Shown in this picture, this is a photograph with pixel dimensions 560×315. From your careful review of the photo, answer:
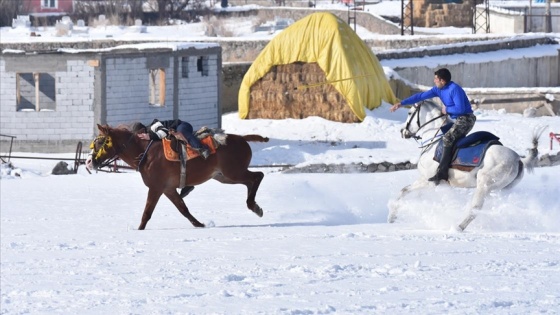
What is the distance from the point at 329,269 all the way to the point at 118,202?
765cm

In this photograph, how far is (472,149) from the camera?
52.1 ft

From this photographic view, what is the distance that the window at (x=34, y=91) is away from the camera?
36.6m

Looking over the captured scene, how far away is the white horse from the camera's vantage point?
1569cm

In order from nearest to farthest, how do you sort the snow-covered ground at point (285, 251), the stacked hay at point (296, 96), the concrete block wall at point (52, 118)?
1. the snow-covered ground at point (285, 251)
2. the concrete block wall at point (52, 118)
3. the stacked hay at point (296, 96)

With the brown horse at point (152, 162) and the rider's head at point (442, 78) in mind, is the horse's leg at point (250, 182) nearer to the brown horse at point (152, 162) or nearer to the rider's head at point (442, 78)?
the brown horse at point (152, 162)

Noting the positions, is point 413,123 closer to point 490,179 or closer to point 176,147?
point 490,179

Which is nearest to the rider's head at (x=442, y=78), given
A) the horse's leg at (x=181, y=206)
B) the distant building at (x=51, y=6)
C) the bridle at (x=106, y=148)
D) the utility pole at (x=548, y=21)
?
the horse's leg at (x=181, y=206)

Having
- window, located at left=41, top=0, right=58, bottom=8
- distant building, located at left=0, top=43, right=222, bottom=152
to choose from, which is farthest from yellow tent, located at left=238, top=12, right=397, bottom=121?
window, located at left=41, top=0, right=58, bottom=8

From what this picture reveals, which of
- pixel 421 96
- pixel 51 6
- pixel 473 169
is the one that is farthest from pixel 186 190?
pixel 51 6

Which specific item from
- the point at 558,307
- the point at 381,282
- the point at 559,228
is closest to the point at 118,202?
the point at 559,228

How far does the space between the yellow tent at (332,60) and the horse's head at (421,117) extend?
19531 millimetres

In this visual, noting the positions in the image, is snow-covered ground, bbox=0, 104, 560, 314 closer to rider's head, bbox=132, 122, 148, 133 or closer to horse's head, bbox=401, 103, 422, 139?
horse's head, bbox=401, 103, 422, 139

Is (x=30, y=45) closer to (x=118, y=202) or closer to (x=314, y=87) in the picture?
(x=314, y=87)

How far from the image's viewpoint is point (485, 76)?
45.4 meters
